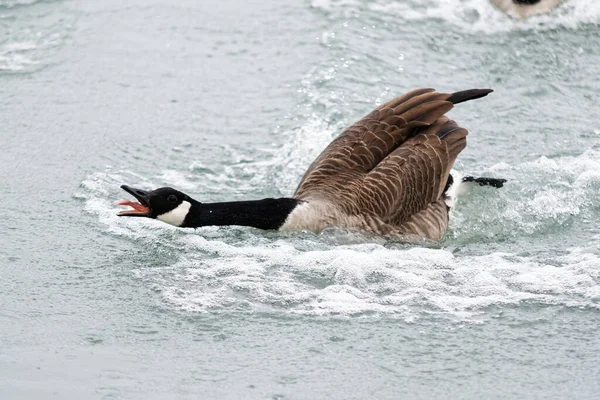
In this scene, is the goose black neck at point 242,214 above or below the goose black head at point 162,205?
below

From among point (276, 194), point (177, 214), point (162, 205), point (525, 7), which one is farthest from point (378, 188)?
point (525, 7)

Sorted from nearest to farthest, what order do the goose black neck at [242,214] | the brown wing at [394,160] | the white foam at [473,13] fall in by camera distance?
the goose black neck at [242,214], the brown wing at [394,160], the white foam at [473,13]

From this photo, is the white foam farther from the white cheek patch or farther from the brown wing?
the white cheek patch

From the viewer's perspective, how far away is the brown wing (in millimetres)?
7375

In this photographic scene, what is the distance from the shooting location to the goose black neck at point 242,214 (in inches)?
272

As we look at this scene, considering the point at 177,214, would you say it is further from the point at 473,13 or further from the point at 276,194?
the point at 473,13

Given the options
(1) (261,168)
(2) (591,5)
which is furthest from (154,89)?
(2) (591,5)

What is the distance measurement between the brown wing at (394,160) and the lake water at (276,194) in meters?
0.33

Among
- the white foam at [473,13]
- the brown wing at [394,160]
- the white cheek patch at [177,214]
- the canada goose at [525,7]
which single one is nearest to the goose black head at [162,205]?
the white cheek patch at [177,214]

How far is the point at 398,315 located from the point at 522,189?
2.84 meters

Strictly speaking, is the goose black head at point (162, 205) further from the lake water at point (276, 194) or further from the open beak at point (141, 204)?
the lake water at point (276, 194)

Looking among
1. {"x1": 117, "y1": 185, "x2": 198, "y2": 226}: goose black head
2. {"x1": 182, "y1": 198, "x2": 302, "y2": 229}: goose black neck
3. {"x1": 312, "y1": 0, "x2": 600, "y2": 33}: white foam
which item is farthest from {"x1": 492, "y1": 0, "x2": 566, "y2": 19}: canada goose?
{"x1": 117, "y1": 185, "x2": 198, "y2": 226}: goose black head

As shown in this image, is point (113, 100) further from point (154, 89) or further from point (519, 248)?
point (519, 248)

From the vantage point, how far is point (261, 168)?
861 centimetres
